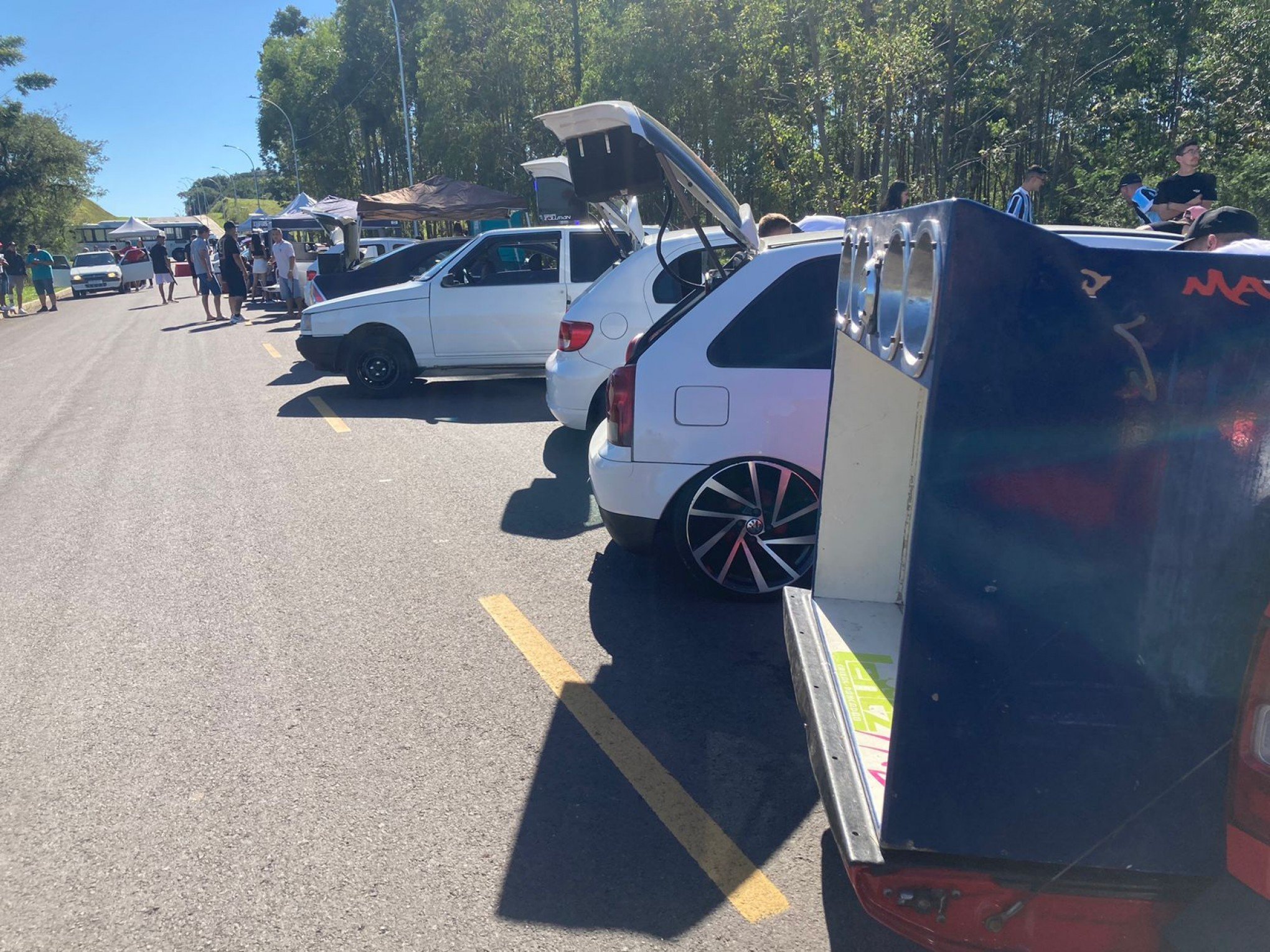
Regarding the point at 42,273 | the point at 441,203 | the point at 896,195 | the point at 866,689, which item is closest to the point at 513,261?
the point at 896,195

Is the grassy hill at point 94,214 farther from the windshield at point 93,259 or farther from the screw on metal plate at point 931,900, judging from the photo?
the screw on metal plate at point 931,900

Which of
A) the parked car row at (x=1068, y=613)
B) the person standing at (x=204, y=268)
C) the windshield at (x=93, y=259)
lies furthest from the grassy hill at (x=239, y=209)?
the parked car row at (x=1068, y=613)

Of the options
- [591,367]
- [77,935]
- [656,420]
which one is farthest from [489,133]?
[77,935]

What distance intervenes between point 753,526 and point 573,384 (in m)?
3.10

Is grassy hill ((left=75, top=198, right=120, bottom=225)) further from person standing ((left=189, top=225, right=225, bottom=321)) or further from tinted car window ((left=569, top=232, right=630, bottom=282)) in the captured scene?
tinted car window ((left=569, top=232, right=630, bottom=282))

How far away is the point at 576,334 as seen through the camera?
295 inches

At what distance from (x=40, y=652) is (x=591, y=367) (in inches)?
162

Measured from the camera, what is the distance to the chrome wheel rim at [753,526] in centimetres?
471

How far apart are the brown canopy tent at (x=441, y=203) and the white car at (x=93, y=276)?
632 inches

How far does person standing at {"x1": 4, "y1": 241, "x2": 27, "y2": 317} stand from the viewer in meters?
26.5

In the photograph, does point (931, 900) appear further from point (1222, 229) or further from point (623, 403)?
point (623, 403)

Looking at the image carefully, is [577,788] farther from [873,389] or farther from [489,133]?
[489,133]

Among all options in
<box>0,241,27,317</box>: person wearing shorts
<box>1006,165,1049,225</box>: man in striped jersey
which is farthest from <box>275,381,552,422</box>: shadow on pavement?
<box>0,241,27,317</box>: person wearing shorts

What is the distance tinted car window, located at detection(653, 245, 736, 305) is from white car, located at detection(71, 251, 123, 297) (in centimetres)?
3406
